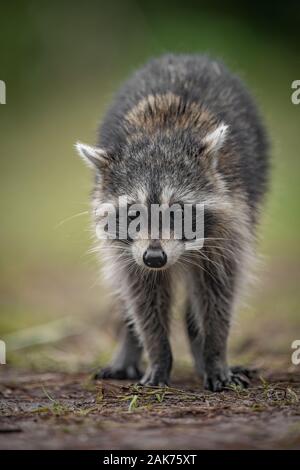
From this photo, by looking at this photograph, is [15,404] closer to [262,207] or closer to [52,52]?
[262,207]

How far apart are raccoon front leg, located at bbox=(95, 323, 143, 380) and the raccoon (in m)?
0.01

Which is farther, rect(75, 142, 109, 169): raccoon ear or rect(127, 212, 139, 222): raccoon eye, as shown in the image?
rect(75, 142, 109, 169): raccoon ear

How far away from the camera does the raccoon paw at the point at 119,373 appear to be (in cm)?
819

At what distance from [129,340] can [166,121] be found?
2.35 meters

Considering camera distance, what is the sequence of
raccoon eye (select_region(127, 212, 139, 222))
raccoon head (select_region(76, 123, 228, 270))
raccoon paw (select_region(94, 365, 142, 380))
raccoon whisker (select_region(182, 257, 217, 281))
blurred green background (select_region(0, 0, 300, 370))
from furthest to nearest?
blurred green background (select_region(0, 0, 300, 370))
raccoon paw (select_region(94, 365, 142, 380))
raccoon whisker (select_region(182, 257, 217, 281))
raccoon eye (select_region(127, 212, 139, 222))
raccoon head (select_region(76, 123, 228, 270))

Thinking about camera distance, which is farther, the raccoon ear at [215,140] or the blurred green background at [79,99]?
the blurred green background at [79,99]

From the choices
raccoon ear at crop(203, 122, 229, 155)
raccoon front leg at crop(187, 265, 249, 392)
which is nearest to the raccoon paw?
raccoon front leg at crop(187, 265, 249, 392)

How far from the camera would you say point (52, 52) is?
23.6 meters

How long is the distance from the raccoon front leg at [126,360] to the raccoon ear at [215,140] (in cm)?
200

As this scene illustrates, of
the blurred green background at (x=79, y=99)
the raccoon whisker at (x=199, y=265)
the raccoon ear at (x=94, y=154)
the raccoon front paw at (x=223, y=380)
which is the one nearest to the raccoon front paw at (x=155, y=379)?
the raccoon front paw at (x=223, y=380)

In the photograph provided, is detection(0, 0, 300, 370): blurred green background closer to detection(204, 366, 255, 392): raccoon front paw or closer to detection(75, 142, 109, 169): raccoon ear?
detection(204, 366, 255, 392): raccoon front paw

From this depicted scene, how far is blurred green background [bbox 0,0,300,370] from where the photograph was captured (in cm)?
1522

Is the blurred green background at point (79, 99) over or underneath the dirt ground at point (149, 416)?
over

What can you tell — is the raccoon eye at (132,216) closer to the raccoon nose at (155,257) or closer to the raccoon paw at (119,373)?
the raccoon nose at (155,257)
